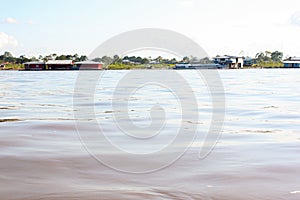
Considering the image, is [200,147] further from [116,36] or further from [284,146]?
[116,36]

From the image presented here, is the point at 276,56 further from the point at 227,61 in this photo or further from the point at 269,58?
the point at 227,61

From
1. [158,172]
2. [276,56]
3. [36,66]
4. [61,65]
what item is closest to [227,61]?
[61,65]

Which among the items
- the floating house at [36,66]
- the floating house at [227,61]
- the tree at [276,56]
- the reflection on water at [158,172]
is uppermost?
the tree at [276,56]

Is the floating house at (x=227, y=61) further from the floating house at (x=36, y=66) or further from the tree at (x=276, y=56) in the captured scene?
the tree at (x=276, y=56)

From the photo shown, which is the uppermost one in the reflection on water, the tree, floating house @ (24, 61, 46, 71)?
the tree

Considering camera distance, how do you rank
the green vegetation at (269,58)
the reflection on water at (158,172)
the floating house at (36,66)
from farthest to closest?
1. the green vegetation at (269,58)
2. the floating house at (36,66)
3. the reflection on water at (158,172)

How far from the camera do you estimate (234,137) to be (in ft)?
18.8

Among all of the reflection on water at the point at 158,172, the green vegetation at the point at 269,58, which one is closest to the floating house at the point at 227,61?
the green vegetation at the point at 269,58

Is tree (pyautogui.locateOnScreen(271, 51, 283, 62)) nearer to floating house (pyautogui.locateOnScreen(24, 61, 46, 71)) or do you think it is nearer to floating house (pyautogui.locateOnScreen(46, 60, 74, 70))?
floating house (pyautogui.locateOnScreen(46, 60, 74, 70))

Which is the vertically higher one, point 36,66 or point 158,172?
point 36,66

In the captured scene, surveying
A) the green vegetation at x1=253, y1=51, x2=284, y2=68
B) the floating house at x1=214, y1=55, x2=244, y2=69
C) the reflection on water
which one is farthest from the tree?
the reflection on water

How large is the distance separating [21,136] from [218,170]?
299 cm

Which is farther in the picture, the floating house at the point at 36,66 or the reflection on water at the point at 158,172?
the floating house at the point at 36,66

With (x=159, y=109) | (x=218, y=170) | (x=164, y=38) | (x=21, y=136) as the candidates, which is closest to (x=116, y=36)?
(x=164, y=38)
